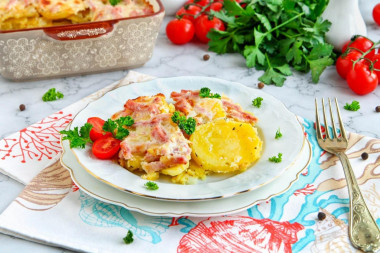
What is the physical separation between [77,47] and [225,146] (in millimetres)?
1928

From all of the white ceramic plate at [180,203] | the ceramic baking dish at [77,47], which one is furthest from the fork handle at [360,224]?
the ceramic baking dish at [77,47]

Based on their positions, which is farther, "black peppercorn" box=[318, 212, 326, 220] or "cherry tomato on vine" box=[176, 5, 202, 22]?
"cherry tomato on vine" box=[176, 5, 202, 22]

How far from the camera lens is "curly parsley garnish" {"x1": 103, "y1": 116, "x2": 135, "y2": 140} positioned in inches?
118

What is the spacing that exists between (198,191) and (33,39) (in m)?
2.18

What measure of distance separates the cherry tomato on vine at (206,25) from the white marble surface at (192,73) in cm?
16

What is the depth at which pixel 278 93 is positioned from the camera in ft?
14.6

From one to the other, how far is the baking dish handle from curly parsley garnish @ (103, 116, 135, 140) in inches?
54.1

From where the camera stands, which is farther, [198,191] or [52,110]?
[52,110]

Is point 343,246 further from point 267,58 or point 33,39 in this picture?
point 33,39

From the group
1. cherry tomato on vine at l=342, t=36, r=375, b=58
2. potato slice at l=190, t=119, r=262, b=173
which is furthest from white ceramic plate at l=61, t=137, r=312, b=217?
cherry tomato on vine at l=342, t=36, r=375, b=58

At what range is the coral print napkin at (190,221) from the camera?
2.62m

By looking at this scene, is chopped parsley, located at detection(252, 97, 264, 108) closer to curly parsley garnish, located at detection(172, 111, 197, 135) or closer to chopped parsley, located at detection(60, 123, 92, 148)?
curly parsley garnish, located at detection(172, 111, 197, 135)

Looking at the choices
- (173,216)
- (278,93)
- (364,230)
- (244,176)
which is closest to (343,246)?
(364,230)

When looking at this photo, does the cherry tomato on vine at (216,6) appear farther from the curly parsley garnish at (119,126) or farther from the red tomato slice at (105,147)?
the red tomato slice at (105,147)
